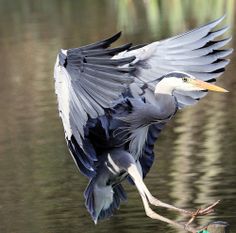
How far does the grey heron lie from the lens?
604 centimetres

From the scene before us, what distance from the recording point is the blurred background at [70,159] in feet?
26.6

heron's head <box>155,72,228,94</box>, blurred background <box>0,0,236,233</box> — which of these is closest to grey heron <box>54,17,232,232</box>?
heron's head <box>155,72,228,94</box>

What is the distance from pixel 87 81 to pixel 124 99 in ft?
2.43

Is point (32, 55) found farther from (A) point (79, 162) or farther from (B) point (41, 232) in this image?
(A) point (79, 162)

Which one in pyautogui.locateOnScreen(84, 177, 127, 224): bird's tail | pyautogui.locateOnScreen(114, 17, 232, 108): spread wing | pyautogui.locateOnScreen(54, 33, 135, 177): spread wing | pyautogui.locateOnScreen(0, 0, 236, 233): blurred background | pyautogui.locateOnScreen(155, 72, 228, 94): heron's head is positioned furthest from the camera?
pyautogui.locateOnScreen(0, 0, 236, 233): blurred background

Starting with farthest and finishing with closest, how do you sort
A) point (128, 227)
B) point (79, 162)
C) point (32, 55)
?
point (32, 55)
point (128, 227)
point (79, 162)

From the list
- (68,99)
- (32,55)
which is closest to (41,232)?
(68,99)

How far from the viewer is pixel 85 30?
20.5 metres

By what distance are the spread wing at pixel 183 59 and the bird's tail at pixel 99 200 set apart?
2.23ft

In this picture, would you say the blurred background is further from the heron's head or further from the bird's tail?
the heron's head

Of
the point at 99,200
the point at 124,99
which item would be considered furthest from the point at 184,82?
the point at 99,200

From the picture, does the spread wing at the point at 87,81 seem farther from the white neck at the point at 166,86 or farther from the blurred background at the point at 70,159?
the blurred background at the point at 70,159

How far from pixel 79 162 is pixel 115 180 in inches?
17.5

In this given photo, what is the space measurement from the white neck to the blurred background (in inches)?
54.0
